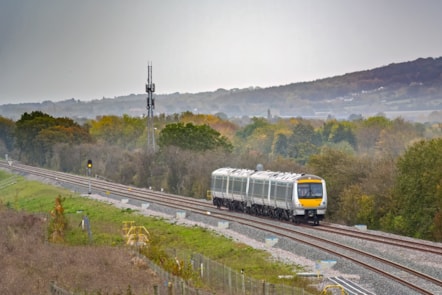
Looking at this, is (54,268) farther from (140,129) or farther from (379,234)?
(140,129)

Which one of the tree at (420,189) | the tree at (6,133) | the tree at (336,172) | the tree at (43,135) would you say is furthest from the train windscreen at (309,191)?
the tree at (6,133)

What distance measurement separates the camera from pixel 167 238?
1735 inches

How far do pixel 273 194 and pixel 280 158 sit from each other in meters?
29.7

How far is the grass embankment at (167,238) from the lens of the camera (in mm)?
32969

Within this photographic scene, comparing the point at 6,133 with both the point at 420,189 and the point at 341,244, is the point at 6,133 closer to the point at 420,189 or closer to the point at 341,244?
the point at 420,189

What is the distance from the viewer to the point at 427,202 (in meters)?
46.8

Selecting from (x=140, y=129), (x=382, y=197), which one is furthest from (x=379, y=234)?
(x=140, y=129)

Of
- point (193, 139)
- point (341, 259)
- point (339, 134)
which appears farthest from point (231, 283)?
point (339, 134)

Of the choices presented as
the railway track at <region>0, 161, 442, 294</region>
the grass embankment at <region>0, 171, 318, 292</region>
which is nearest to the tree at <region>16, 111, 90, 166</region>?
the grass embankment at <region>0, 171, 318, 292</region>

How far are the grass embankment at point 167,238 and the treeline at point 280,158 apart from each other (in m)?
10.7

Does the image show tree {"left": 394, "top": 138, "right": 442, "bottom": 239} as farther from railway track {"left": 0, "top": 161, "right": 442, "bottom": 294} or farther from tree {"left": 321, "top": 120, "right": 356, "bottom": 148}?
tree {"left": 321, "top": 120, "right": 356, "bottom": 148}

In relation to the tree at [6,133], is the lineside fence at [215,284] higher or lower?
higher

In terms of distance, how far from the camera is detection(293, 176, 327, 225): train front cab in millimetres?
46594

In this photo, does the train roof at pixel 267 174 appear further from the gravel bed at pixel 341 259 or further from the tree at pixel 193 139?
the tree at pixel 193 139
